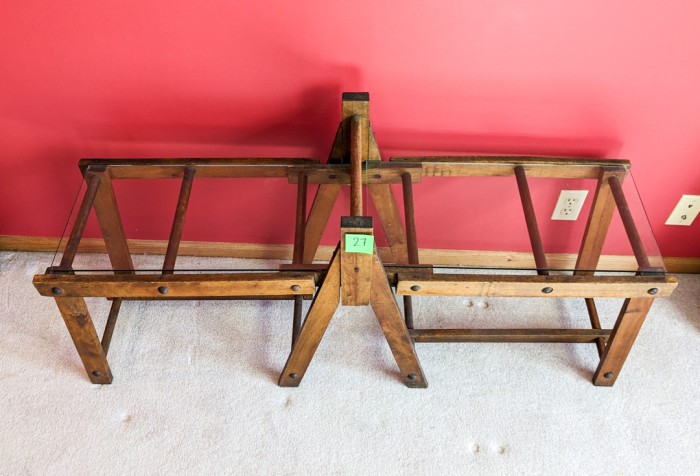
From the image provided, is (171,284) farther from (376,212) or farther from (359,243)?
(376,212)

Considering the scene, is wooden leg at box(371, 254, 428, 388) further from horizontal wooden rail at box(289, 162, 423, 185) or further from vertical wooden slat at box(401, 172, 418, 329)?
horizontal wooden rail at box(289, 162, 423, 185)

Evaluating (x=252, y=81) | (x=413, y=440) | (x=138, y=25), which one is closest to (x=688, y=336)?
(x=413, y=440)

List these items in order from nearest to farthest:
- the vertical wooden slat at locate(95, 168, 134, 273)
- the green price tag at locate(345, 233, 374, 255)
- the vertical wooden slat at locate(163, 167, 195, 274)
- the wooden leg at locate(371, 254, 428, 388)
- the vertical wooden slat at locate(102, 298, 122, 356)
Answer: the green price tag at locate(345, 233, 374, 255), the wooden leg at locate(371, 254, 428, 388), the vertical wooden slat at locate(163, 167, 195, 274), the vertical wooden slat at locate(95, 168, 134, 273), the vertical wooden slat at locate(102, 298, 122, 356)

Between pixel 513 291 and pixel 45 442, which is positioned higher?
pixel 513 291

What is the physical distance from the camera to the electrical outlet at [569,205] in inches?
60.1

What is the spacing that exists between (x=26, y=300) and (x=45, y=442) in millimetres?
475

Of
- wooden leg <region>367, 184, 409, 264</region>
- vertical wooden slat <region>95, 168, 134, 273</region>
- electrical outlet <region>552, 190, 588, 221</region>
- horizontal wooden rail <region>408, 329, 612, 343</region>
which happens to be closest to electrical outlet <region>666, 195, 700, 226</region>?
electrical outlet <region>552, 190, 588, 221</region>

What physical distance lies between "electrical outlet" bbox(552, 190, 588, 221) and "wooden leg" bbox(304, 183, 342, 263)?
2.05 ft

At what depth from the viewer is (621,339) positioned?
4.39 ft

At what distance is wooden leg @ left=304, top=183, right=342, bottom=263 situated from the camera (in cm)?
143

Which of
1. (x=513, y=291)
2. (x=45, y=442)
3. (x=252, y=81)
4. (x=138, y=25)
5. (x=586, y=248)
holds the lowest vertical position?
(x=45, y=442)

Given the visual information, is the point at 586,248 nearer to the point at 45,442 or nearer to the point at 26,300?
the point at 45,442

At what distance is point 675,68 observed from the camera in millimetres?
1248

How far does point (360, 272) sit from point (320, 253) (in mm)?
656
